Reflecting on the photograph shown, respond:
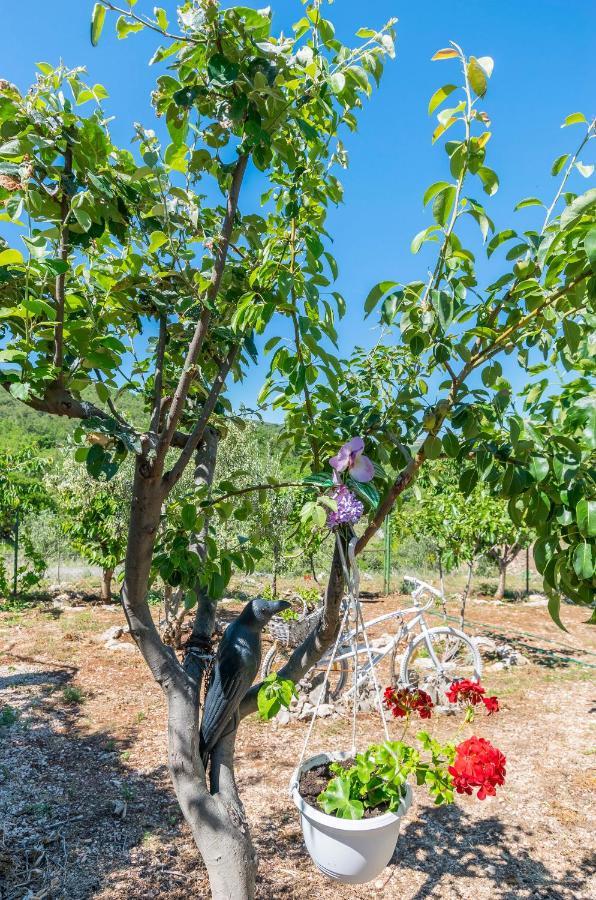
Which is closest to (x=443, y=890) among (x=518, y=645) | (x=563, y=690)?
(x=563, y=690)

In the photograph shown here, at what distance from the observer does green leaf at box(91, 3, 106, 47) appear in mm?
1139

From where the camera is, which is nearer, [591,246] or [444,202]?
[591,246]

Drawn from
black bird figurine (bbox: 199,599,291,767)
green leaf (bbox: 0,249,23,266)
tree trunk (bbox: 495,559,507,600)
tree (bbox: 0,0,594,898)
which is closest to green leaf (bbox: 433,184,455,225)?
tree (bbox: 0,0,594,898)

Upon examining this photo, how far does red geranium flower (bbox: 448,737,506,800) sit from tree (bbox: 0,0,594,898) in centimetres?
54

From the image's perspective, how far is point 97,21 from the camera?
1146 mm

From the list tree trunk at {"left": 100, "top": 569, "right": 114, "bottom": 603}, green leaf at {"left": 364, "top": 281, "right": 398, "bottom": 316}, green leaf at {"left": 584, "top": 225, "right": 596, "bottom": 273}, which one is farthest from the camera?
tree trunk at {"left": 100, "top": 569, "right": 114, "bottom": 603}

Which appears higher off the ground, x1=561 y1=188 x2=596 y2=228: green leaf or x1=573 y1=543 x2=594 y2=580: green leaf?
x1=561 y1=188 x2=596 y2=228: green leaf

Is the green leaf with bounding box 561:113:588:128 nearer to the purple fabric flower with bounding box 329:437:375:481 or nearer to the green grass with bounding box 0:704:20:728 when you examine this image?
the purple fabric flower with bounding box 329:437:375:481

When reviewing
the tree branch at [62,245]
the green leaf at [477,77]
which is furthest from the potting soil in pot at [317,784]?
the green leaf at [477,77]

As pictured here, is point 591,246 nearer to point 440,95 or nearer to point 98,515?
point 440,95

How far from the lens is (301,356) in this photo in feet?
5.02

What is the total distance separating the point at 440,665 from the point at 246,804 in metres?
2.02

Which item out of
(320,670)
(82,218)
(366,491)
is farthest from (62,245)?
(320,670)

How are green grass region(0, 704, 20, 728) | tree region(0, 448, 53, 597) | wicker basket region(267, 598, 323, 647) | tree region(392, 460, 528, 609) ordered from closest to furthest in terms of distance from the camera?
green grass region(0, 704, 20, 728), wicker basket region(267, 598, 323, 647), tree region(392, 460, 528, 609), tree region(0, 448, 53, 597)
